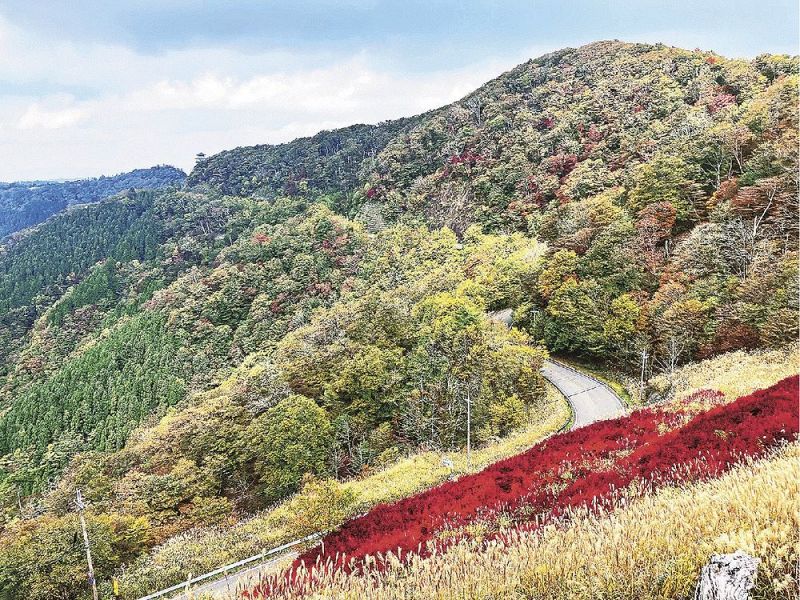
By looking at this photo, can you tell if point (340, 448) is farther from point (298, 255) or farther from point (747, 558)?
point (298, 255)

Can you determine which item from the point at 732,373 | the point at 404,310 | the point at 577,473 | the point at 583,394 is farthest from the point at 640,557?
the point at 404,310

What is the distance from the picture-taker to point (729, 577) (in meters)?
2.61

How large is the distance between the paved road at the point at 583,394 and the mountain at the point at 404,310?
1.25 meters

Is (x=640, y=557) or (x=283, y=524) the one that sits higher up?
(x=640, y=557)

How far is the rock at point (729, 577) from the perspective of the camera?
8.42ft

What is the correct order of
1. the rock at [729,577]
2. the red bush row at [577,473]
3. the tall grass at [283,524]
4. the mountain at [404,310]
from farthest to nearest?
1. the mountain at [404,310]
2. the tall grass at [283,524]
3. the red bush row at [577,473]
4. the rock at [729,577]

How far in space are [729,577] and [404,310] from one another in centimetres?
3855

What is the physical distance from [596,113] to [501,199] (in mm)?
24724

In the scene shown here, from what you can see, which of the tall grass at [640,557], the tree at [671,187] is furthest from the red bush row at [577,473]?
the tree at [671,187]

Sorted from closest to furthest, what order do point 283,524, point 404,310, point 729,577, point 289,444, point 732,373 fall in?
point 729,577, point 283,524, point 732,373, point 289,444, point 404,310

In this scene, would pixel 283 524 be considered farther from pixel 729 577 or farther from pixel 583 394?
pixel 583 394

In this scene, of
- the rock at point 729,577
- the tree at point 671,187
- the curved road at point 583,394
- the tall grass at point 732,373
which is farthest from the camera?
the tree at point 671,187

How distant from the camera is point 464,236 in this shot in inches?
2896

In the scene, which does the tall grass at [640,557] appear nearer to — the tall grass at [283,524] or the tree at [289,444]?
the tall grass at [283,524]
